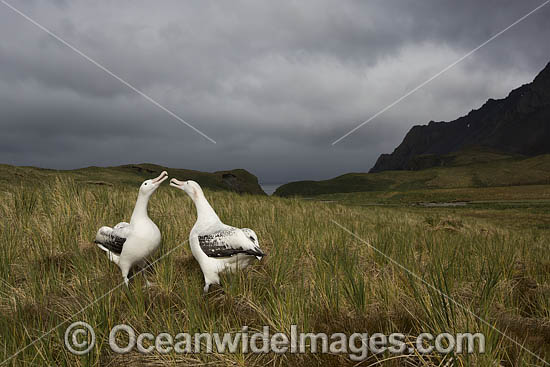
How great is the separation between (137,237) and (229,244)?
3.19ft

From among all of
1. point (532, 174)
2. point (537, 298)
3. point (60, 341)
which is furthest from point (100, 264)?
point (532, 174)

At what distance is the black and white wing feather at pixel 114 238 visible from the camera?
317 centimetres

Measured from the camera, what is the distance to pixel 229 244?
2.89m

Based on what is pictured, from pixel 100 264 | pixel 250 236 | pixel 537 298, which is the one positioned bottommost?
pixel 537 298

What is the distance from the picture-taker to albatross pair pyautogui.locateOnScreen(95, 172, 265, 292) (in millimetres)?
2910

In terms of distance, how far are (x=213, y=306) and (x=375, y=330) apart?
1.44 metres

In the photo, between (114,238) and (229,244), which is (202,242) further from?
(114,238)

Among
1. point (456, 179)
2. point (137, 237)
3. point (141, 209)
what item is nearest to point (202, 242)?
point (137, 237)

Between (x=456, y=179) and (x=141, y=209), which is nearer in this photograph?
(x=141, y=209)

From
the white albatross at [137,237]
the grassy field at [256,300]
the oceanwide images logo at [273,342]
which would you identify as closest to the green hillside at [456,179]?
the grassy field at [256,300]

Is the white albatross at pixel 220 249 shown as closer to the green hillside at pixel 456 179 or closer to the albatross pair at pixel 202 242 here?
the albatross pair at pixel 202 242

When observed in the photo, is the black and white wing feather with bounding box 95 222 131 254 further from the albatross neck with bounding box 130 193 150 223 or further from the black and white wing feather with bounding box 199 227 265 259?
the black and white wing feather with bounding box 199 227 265 259

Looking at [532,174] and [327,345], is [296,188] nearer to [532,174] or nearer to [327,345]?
[532,174]

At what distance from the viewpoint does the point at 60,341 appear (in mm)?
2174
